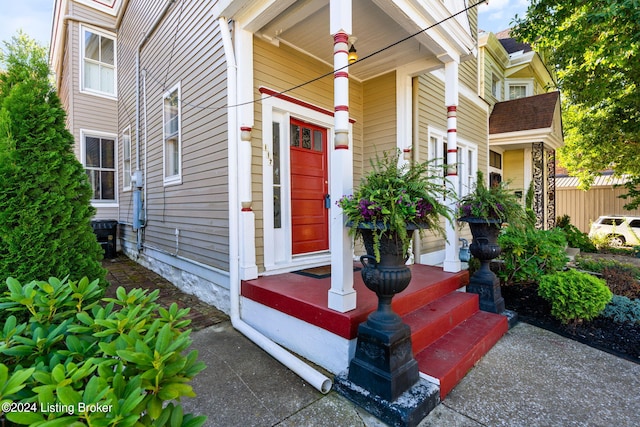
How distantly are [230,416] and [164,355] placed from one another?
1.25 meters

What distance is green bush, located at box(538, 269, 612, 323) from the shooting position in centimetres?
309

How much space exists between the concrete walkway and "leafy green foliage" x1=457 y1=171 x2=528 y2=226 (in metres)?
1.22

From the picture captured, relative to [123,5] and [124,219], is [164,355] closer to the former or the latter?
[124,219]

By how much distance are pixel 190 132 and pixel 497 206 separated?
4.02 metres

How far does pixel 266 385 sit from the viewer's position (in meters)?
2.23

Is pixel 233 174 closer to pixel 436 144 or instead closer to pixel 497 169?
pixel 436 144

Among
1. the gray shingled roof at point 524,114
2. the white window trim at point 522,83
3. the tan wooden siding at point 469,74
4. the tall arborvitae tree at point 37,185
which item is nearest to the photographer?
the tall arborvitae tree at point 37,185

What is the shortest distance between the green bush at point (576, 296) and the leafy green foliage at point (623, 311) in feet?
0.85

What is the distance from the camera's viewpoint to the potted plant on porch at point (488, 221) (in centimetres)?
320

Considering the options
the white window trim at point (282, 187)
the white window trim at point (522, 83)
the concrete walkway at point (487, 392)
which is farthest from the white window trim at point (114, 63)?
the white window trim at point (522, 83)

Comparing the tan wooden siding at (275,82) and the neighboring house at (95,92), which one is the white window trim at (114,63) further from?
the tan wooden siding at (275,82)

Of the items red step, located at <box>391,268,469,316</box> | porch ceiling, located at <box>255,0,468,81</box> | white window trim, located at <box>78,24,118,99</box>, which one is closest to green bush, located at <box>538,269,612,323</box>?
red step, located at <box>391,268,469,316</box>

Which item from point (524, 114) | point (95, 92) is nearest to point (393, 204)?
point (524, 114)

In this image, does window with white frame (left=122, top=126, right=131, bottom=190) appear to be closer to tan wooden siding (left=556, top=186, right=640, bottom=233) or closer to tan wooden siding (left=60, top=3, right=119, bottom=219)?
tan wooden siding (left=60, top=3, right=119, bottom=219)
